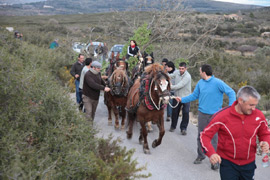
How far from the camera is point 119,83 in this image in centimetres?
799

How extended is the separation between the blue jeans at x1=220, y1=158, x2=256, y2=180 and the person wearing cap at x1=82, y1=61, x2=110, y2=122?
4.41 meters

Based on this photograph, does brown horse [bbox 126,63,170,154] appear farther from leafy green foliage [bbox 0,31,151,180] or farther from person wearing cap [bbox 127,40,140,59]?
person wearing cap [bbox 127,40,140,59]

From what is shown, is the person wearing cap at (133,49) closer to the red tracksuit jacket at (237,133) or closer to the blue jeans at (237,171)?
the red tracksuit jacket at (237,133)

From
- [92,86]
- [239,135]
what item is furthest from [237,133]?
[92,86]

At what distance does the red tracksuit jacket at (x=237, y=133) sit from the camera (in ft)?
11.7

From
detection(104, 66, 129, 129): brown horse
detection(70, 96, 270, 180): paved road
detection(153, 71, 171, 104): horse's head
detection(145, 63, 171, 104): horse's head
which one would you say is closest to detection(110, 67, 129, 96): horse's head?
detection(104, 66, 129, 129): brown horse

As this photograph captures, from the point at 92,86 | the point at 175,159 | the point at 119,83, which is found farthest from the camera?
the point at 119,83

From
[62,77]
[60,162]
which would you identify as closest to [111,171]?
[60,162]

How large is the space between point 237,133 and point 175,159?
126 inches

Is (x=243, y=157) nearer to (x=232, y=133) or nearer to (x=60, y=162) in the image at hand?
(x=232, y=133)

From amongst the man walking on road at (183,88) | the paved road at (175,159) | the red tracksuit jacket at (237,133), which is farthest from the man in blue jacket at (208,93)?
the red tracksuit jacket at (237,133)

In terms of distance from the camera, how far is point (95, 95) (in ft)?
25.7

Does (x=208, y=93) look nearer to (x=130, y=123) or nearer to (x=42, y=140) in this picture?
(x=130, y=123)

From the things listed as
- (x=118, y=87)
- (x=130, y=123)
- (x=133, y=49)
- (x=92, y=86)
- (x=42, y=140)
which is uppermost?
(x=133, y=49)
